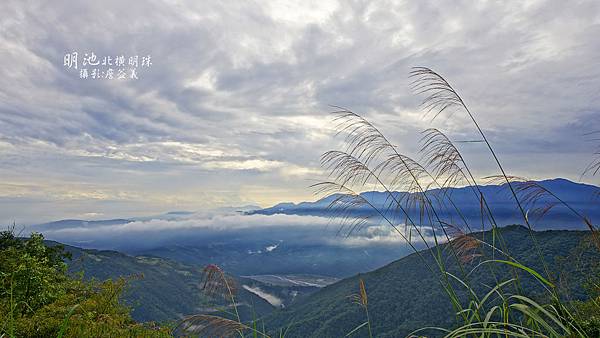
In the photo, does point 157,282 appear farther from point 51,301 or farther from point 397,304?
point 51,301

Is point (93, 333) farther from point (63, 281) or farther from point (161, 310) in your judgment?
point (161, 310)

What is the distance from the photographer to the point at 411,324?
72625 millimetres

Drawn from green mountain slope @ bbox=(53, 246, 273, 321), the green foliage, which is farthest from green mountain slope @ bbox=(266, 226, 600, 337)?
the green foliage

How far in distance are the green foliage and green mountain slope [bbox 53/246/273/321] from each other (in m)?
112

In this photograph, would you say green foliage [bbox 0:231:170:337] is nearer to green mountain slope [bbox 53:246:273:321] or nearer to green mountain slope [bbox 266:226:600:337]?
green mountain slope [bbox 266:226:600:337]

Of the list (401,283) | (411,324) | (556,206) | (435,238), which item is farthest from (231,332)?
(401,283)

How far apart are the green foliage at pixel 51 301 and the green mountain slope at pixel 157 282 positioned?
112 meters

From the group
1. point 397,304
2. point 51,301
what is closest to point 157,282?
point 397,304

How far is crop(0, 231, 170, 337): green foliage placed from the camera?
235 inches

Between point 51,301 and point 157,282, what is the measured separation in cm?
16066

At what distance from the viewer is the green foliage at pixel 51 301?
5.98m

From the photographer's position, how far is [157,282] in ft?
525

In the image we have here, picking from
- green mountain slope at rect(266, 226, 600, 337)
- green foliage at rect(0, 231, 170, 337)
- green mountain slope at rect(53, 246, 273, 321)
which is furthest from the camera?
green mountain slope at rect(53, 246, 273, 321)

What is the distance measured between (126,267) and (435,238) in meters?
169
